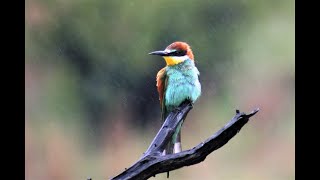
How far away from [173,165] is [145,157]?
0.39 feet

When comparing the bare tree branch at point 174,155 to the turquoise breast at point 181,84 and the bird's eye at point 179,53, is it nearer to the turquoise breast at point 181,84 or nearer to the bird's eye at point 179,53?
the turquoise breast at point 181,84

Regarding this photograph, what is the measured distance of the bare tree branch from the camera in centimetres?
216

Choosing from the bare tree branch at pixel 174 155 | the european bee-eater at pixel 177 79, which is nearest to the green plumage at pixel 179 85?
the european bee-eater at pixel 177 79

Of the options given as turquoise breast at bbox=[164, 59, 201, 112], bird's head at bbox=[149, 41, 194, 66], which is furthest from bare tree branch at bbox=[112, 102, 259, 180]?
bird's head at bbox=[149, 41, 194, 66]

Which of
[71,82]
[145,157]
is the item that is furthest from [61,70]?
[145,157]

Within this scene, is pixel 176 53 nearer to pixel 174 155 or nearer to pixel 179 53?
pixel 179 53

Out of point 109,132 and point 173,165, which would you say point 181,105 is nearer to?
point 173,165

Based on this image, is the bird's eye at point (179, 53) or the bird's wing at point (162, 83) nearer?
the bird's eye at point (179, 53)

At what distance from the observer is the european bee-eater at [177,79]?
2826mm

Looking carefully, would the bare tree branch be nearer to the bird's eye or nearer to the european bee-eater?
the european bee-eater

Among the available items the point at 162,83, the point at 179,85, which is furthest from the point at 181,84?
the point at 162,83

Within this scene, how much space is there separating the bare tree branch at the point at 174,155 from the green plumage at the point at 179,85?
40cm

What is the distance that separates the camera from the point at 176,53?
2.84 m

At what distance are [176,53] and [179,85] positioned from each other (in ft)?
0.54
